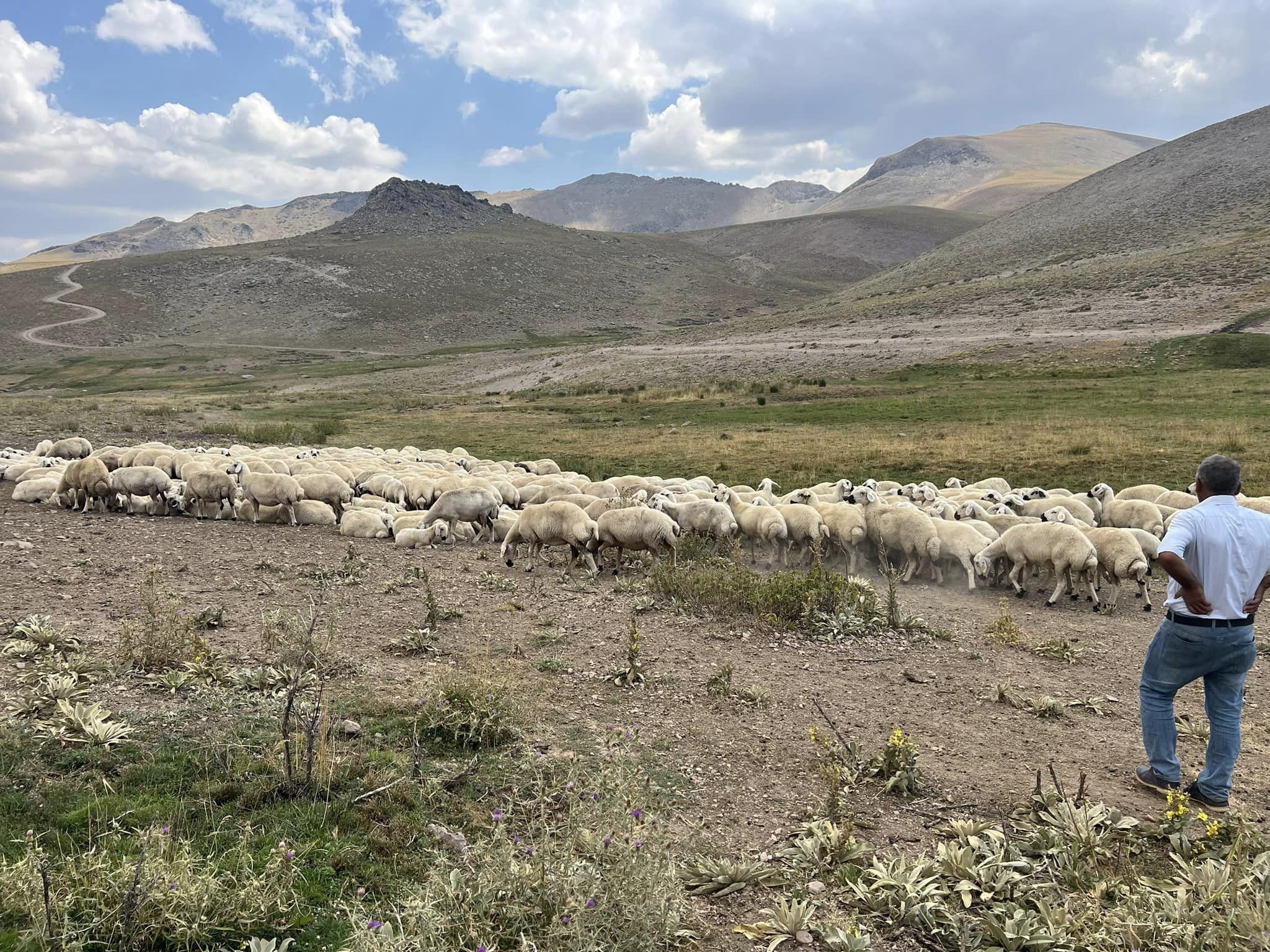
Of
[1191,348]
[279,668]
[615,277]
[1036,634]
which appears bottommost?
[1036,634]

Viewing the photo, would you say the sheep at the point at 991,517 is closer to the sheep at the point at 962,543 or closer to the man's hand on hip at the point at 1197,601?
the sheep at the point at 962,543

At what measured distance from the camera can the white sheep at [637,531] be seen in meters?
11.7

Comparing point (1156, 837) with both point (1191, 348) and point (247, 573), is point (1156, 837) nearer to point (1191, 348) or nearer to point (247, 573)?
point (247, 573)

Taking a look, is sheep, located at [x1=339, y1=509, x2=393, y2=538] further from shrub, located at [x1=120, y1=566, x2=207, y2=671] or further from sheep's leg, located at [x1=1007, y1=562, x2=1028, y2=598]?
sheep's leg, located at [x1=1007, y1=562, x2=1028, y2=598]

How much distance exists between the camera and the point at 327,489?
51.1ft

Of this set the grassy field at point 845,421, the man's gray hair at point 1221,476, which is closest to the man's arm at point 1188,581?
the man's gray hair at point 1221,476

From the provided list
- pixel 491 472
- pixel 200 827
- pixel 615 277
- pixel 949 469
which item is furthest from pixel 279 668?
pixel 615 277

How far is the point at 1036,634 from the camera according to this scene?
9156 millimetres

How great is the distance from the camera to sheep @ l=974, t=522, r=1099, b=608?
10375 mm

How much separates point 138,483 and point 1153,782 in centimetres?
1646

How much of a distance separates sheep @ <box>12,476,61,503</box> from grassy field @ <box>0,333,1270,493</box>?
11573 millimetres

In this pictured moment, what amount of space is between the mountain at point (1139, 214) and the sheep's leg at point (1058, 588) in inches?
2433

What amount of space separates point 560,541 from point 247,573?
458 centimetres

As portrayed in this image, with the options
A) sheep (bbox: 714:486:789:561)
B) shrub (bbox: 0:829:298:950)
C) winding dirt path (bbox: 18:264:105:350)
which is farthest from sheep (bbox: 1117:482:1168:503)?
winding dirt path (bbox: 18:264:105:350)
